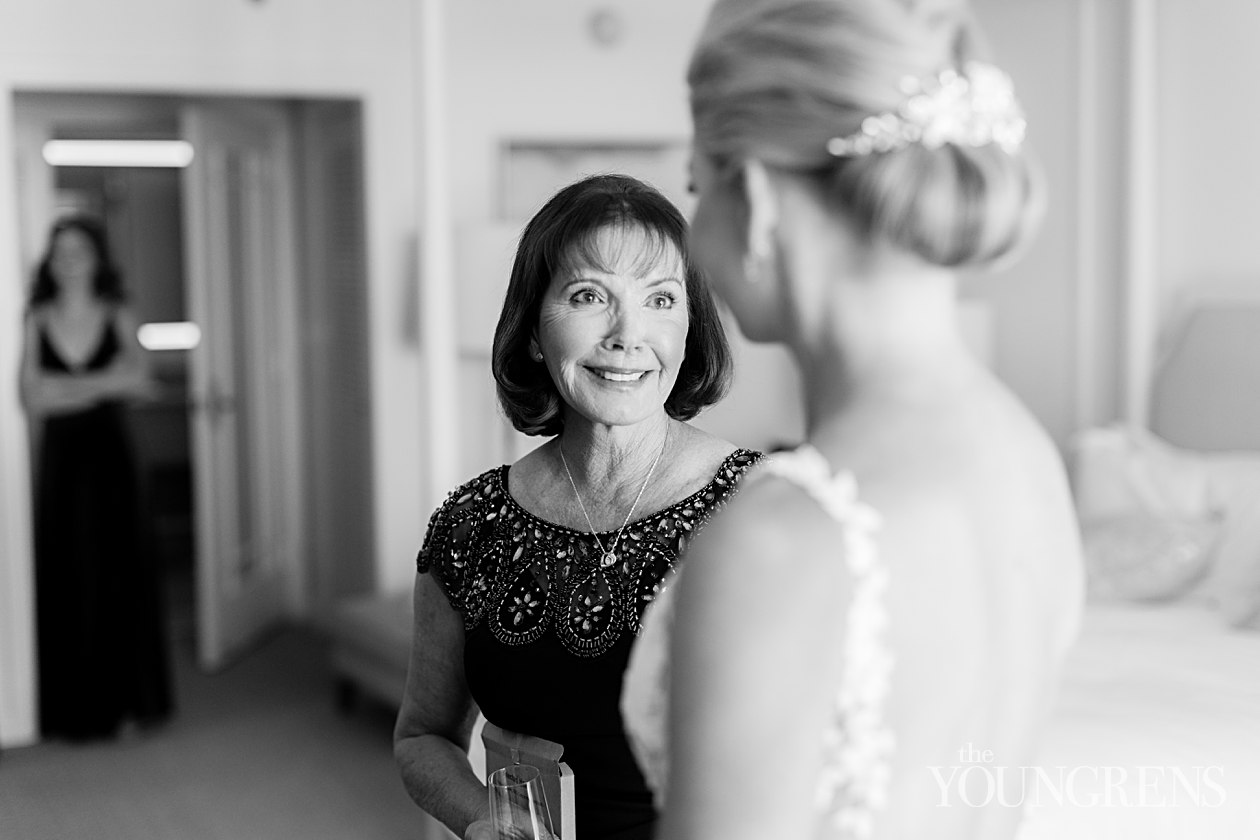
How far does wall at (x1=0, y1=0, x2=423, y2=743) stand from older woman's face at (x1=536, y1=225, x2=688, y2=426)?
3.10m

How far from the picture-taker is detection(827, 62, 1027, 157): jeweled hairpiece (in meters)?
0.83

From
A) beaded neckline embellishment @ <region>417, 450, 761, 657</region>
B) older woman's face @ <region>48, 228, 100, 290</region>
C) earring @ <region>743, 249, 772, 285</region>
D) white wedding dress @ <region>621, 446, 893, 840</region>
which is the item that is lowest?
beaded neckline embellishment @ <region>417, 450, 761, 657</region>

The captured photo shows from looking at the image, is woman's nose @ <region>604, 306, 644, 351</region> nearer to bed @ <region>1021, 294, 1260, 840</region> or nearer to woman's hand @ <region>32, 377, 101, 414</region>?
bed @ <region>1021, 294, 1260, 840</region>

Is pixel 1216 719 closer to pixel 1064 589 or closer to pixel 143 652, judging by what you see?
pixel 1064 589

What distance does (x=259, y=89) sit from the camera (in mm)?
5516

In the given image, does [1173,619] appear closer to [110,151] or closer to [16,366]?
[16,366]

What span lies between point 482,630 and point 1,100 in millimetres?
4307

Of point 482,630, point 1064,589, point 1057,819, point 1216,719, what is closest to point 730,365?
point 482,630

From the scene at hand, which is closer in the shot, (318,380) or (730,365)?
(730,365)

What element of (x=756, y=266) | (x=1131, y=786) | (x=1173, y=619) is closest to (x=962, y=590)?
(x=756, y=266)

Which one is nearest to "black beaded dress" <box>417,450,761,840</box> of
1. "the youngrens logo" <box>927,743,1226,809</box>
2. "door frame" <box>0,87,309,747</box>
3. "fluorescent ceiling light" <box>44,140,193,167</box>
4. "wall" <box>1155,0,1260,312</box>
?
"the youngrens logo" <box>927,743,1226,809</box>

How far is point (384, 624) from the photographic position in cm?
503

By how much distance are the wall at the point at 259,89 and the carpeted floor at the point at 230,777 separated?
0.53 meters

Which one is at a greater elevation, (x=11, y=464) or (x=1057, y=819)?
(x=11, y=464)
